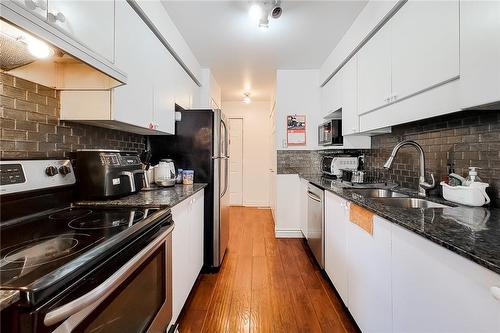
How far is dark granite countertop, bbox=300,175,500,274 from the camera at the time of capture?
707 millimetres

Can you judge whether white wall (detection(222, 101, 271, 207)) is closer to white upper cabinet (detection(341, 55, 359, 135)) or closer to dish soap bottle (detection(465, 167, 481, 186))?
white upper cabinet (detection(341, 55, 359, 135))

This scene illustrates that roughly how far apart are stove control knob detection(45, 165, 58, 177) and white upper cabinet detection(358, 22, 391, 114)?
2.13 metres

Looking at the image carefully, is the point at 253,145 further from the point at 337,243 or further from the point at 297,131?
the point at 337,243

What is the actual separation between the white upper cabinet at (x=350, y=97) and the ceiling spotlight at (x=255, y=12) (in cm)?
101

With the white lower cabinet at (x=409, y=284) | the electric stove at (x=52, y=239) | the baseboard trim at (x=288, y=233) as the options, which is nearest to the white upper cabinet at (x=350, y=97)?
the white lower cabinet at (x=409, y=284)

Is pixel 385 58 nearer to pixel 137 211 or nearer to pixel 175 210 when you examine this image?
pixel 175 210

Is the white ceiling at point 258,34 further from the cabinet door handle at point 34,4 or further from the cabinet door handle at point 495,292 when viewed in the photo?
the cabinet door handle at point 495,292

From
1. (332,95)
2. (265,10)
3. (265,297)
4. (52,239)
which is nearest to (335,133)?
(332,95)

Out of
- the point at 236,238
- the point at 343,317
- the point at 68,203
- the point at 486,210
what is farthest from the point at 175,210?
the point at 236,238

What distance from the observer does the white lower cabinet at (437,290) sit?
2.27 feet

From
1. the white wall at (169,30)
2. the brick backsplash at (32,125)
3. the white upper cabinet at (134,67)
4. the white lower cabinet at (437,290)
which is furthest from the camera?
the white wall at (169,30)

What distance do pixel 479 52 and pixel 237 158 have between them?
491 centimetres

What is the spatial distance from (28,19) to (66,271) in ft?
2.35

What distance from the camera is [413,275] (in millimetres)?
990
